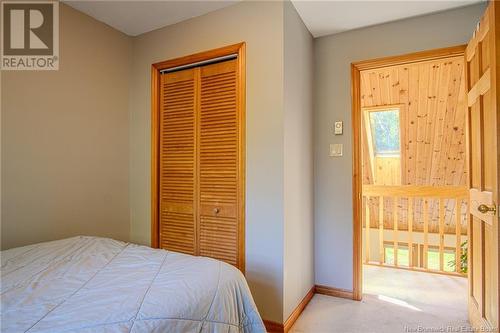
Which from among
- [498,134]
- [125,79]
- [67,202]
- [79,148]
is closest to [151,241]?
[67,202]

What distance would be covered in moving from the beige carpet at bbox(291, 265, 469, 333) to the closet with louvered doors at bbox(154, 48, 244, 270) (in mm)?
764

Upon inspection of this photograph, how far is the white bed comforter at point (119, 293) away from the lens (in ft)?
2.90

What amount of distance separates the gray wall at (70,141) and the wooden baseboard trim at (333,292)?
1812mm

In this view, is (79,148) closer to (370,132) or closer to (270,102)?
(270,102)

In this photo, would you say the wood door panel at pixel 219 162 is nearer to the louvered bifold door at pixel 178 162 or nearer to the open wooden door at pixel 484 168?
the louvered bifold door at pixel 178 162

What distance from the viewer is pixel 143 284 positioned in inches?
44.0

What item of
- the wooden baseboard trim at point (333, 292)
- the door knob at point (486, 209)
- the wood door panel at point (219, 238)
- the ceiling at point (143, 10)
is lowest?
the wooden baseboard trim at point (333, 292)

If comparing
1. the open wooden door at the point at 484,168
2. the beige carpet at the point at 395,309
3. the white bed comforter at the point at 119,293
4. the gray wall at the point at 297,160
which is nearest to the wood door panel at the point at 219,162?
the gray wall at the point at 297,160

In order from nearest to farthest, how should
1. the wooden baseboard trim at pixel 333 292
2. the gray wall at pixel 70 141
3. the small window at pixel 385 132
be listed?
the gray wall at pixel 70 141 → the wooden baseboard trim at pixel 333 292 → the small window at pixel 385 132

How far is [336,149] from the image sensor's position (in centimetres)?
251

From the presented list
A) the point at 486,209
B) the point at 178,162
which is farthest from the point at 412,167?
the point at 178,162

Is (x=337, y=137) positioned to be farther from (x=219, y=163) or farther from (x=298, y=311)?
(x=298, y=311)

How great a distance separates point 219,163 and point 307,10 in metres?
1.34

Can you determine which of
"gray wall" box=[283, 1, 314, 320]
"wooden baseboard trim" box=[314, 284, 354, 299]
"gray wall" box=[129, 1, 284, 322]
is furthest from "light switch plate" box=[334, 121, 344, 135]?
"wooden baseboard trim" box=[314, 284, 354, 299]
